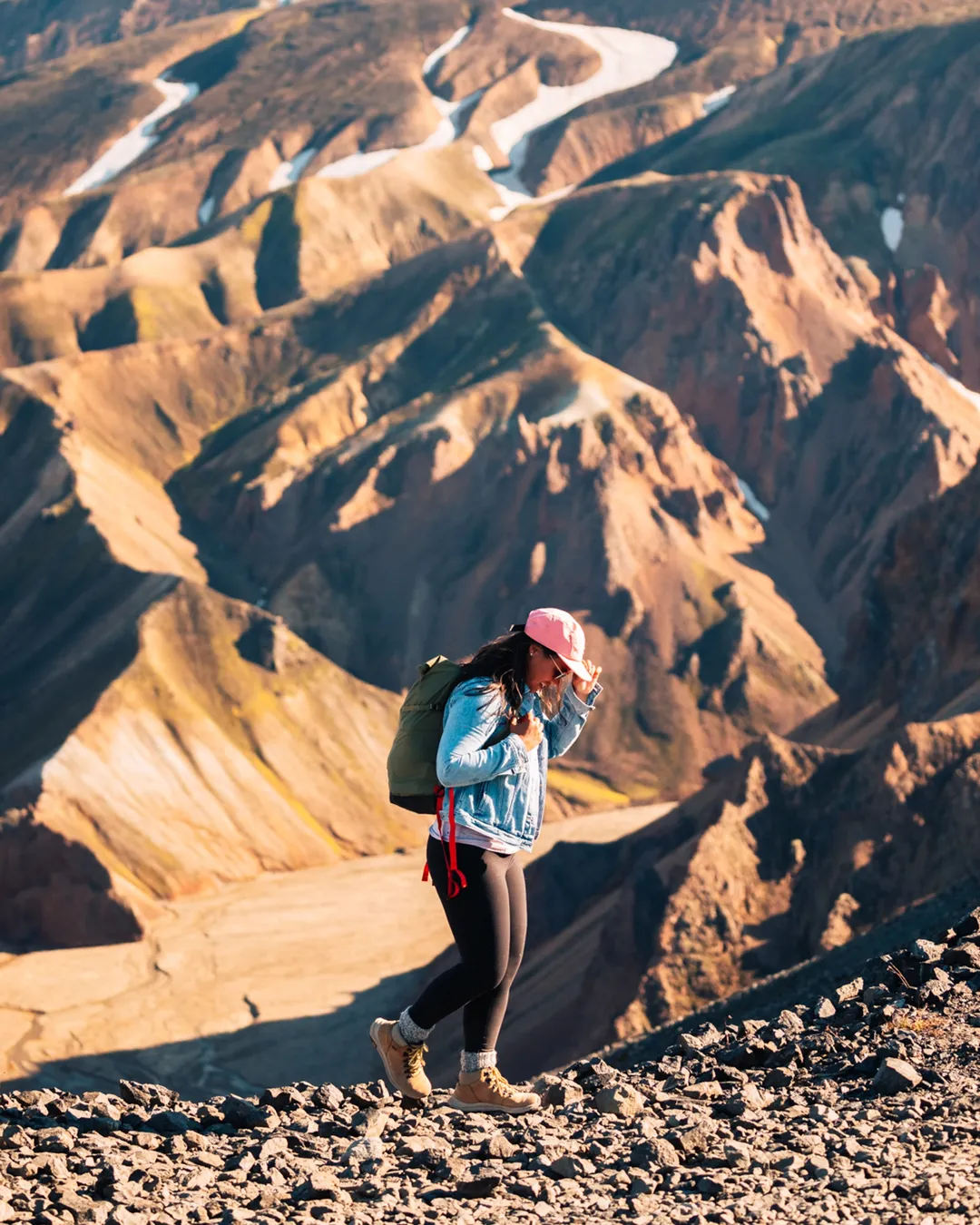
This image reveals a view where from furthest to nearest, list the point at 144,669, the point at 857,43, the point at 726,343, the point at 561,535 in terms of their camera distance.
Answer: the point at 857,43
the point at 726,343
the point at 561,535
the point at 144,669

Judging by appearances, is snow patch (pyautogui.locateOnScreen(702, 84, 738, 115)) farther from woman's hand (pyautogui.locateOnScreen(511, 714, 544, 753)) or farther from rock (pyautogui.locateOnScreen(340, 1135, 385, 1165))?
rock (pyautogui.locateOnScreen(340, 1135, 385, 1165))

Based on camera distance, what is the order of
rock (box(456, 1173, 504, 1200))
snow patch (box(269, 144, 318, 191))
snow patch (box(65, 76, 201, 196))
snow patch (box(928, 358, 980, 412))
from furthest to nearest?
1. snow patch (box(65, 76, 201, 196))
2. snow patch (box(269, 144, 318, 191))
3. snow patch (box(928, 358, 980, 412))
4. rock (box(456, 1173, 504, 1200))

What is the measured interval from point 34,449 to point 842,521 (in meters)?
46.1

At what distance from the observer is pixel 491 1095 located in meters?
10.2

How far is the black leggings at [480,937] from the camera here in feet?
32.2

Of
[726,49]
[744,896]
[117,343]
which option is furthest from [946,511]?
[726,49]

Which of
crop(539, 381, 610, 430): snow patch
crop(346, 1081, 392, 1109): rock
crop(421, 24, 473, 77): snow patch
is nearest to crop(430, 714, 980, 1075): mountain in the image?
crop(346, 1081, 392, 1109): rock

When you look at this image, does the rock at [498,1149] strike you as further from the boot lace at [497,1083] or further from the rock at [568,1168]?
the boot lace at [497,1083]

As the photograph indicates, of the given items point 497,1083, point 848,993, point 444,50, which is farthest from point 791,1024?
point 444,50

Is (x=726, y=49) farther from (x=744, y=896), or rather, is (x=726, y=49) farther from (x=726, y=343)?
(x=744, y=896)

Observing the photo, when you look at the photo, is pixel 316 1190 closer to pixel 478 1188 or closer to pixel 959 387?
pixel 478 1188

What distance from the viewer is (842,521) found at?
342ft

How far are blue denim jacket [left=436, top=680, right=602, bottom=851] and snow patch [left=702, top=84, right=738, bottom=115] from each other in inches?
6273

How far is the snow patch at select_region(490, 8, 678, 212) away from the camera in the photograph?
6998 inches
